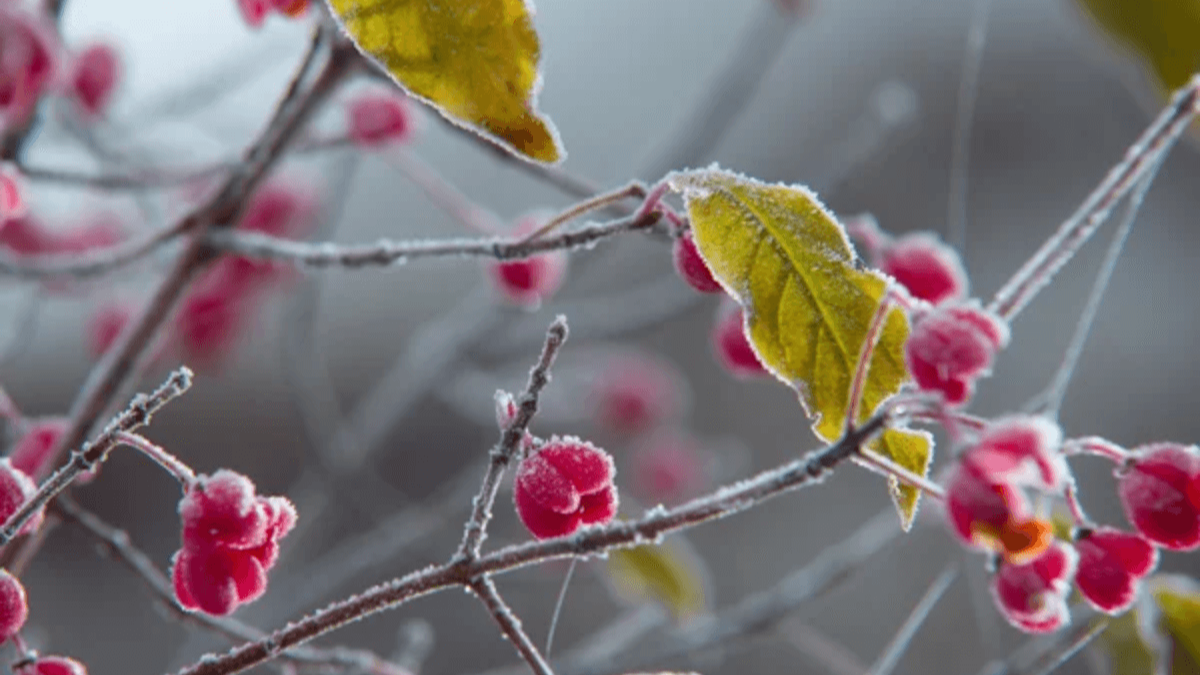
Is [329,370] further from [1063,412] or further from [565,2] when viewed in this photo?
[1063,412]

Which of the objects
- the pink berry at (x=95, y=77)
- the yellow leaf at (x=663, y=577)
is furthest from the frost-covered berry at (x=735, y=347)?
the pink berry at (x=95, y=77)

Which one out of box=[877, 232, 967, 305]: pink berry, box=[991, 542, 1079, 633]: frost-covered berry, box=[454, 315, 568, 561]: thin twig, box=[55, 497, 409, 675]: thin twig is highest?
box=[877, 232, 967, 305]: pink berry

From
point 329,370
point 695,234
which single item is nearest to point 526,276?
point 695,234

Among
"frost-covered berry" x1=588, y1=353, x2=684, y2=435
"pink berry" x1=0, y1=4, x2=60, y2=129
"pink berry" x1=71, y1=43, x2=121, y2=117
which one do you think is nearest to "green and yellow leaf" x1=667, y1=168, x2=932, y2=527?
"pink berry" x1=0, y1=4, x2=60, y2=129

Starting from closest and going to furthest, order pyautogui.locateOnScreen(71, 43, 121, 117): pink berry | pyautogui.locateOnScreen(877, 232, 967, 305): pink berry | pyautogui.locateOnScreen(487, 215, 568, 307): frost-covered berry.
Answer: pyautogui.locateOnScreen(877, 232, 967, 305): pink berry → pyautogui.locateOnScreen(487, 215, 568, 307): frost-covered berry → pyautogui.locateOnScreen(71, 43, 121, 117): pink berry

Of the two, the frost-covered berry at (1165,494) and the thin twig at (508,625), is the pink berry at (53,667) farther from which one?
the frost-covered berry at (1165,494)

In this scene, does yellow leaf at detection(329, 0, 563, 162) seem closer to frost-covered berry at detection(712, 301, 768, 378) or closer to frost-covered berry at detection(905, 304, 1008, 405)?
frost-covered berry at detection(905, 304, 1008, 405)
